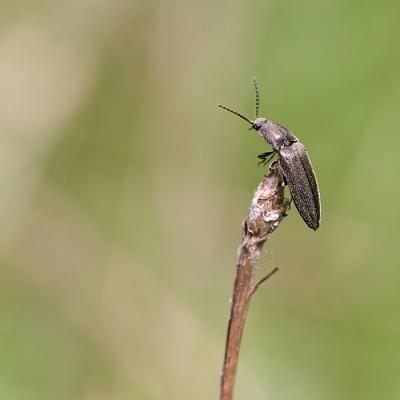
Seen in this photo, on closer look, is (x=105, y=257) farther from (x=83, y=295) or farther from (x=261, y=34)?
(x=261, y=34)

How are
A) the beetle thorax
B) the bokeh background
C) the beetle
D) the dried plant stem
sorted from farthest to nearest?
1. the bokeh background
2. the beetle thorax
3. the beetle
4. the dried plant stem

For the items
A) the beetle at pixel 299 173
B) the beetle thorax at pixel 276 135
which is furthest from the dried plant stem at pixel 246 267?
the beetle thorax at pixel 276 135

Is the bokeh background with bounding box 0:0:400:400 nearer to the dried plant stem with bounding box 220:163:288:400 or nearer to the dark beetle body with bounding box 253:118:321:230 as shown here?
the dark beetle body with bounding box 253:118:321:230

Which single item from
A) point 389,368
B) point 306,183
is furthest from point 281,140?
point 389,368

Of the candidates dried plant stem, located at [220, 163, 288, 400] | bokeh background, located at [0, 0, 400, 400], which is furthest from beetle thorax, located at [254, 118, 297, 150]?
bokeh background, located at [0, 0, 400, 400]

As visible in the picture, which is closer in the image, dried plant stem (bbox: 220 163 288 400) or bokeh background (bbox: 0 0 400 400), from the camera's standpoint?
dried plant stem (bbox: 220 163 288 400)

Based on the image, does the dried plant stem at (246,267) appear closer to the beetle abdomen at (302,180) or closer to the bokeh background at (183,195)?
the beetle abdomen at (302,180)
